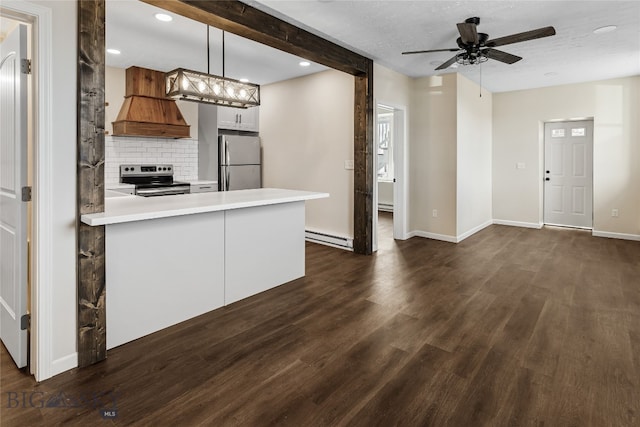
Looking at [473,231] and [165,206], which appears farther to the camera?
[473,231]

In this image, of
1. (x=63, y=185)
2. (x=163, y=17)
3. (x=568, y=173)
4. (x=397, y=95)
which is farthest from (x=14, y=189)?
(x=568, y=173)

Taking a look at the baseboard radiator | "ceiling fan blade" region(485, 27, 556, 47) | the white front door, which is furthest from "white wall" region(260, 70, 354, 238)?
the white front door

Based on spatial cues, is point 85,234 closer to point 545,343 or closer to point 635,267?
point 545,343

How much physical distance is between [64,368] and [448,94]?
5.55 m

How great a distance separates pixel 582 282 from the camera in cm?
382

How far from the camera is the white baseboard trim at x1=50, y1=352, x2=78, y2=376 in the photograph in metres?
2.13

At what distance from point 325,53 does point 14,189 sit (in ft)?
10.1

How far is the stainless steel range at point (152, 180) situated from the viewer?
17.1 feet

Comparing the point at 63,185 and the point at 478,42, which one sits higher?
the point at 478,42

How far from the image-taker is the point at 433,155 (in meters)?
5.84

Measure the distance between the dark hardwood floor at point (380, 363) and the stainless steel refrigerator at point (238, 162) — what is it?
2.80m

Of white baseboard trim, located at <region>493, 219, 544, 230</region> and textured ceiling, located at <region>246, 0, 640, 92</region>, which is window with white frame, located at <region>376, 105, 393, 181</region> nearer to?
white baseboard trim, located at <region>493, 219, 544, 230</region>

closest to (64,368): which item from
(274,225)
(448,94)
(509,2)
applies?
(274,225)

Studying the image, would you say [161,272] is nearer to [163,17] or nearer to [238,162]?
[163,17]
